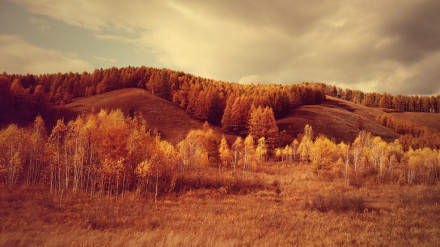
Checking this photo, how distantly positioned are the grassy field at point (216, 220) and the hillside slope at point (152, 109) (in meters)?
42.4

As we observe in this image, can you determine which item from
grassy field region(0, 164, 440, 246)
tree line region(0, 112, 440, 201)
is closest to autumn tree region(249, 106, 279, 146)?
tree line region(0, 112, 440, 201)

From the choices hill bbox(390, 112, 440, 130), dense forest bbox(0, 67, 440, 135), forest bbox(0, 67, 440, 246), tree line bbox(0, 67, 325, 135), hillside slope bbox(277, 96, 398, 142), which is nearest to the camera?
A: forest bbox(0, 67, 440, 246)

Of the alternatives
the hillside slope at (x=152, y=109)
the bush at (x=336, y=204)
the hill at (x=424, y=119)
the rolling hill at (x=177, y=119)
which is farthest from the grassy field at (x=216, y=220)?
the hill at (x=424, y=119)

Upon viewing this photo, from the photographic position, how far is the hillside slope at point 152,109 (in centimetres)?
7294

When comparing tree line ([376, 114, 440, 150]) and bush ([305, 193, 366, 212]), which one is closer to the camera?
bush ([305, 193, 366, 212])

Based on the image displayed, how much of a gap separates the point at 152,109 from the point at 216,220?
2880 inches

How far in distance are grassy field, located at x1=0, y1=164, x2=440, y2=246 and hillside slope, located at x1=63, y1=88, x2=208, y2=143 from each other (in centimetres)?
4237

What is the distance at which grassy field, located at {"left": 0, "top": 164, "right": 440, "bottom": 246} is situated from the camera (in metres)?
12.5

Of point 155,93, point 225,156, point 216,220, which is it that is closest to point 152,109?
point 155,93

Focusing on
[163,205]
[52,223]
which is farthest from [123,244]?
[163,205]

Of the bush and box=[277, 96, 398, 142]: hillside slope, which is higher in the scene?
box=[277, 96, 398, 142]: hillside slope

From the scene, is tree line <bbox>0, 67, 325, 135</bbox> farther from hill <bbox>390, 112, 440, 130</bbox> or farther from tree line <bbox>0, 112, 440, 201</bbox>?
hill <bbox>390, 112, 440, 130</bbox>

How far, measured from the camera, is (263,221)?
18.1 metres

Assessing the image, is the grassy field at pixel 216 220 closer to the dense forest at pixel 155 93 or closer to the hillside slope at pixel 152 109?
the hillside slope at pixel 152 109
